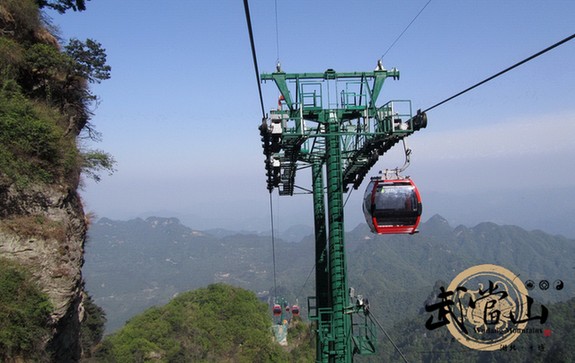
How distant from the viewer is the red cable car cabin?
1062 centimetres

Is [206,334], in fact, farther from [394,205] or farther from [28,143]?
[394,205]

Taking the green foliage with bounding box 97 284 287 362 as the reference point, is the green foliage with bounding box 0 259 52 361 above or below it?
above

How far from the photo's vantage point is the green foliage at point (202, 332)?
1286 inches

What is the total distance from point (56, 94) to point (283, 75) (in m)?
7.28

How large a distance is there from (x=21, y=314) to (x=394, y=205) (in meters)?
8.92

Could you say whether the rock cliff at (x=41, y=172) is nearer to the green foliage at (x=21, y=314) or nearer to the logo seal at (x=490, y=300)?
the green foliage at (x=21, y=314)

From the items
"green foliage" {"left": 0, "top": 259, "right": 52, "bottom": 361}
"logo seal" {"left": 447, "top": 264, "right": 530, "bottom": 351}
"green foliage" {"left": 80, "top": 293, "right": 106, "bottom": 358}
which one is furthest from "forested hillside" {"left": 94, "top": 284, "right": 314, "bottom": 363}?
"logo seal" {"left": 447, "top": 264, "right": 530, "bottom": 351}

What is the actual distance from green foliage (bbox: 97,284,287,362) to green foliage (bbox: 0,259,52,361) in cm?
2084

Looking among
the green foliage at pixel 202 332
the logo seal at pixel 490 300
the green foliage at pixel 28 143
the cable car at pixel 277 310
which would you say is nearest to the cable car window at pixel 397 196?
the logo seal at pixel 490 300

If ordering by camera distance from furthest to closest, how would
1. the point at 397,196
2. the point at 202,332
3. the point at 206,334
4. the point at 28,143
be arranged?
the point at 206,334
the point at 202,332
the point at 397,196
the point at 28,143

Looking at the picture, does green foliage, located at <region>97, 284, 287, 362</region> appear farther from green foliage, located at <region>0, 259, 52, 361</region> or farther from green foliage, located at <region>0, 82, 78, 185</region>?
green foliage, located at <region>0, 82, 78, 185</region>

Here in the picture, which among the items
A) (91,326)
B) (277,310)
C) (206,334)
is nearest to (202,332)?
(206,334)

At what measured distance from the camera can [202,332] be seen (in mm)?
39125

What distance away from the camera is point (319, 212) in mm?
16125
